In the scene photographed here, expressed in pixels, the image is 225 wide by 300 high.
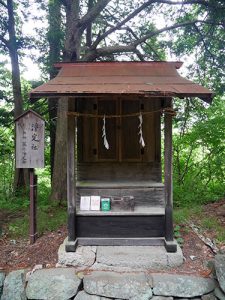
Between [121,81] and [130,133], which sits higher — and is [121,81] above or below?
above

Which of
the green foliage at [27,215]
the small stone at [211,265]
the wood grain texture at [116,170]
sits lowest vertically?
the small stone at [211,265]

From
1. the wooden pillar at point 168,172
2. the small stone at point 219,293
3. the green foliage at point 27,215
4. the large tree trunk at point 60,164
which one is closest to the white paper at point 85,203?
the green foliage at point 27,215

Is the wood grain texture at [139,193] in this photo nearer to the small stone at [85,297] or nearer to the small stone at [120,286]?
the small stone at [120,286]

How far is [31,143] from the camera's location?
556 centimetres

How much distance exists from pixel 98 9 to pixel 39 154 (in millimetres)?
4839

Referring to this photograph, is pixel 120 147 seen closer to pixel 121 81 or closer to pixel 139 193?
pixel 139 193

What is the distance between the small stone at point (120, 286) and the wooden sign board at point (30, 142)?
7.50ft

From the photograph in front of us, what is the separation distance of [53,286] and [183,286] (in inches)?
77.7

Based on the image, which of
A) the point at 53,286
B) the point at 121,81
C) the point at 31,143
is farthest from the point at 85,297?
the point at 121,81

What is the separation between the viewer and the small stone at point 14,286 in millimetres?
4641

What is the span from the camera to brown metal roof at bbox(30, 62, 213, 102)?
4566 mm

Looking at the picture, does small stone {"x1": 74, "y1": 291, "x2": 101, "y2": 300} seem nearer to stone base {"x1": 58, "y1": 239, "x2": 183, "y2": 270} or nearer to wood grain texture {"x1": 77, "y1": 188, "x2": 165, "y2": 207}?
stone base {"x1": 58, "y1": 239, "x2": 183, "y2": 270}

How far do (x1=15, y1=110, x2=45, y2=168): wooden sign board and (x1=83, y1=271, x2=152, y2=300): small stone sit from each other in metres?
2.29

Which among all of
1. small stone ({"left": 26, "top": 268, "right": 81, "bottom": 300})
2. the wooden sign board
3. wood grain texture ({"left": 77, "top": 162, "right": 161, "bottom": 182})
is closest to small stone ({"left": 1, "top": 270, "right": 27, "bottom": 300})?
small stone ({"left": 26, "top": 268, "right": 81, "bottom": 300})
